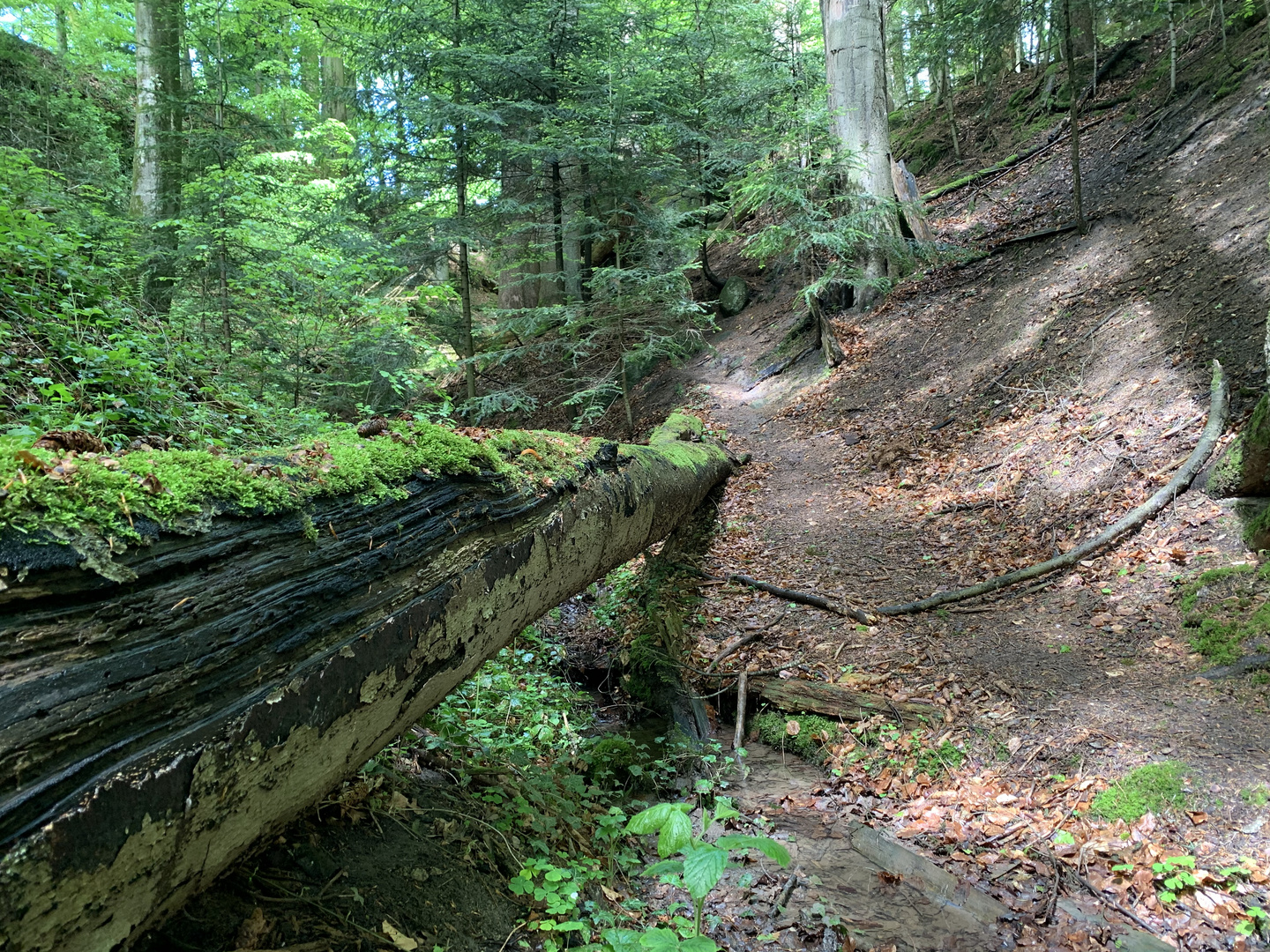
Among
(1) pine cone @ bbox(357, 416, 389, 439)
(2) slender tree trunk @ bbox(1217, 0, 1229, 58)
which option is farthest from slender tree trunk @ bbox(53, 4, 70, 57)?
(2) slender tree trunk @ bbox(1217, 0, 1229, 58)

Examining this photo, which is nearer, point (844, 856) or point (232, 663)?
point (232, 663)

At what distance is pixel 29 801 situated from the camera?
1.24 metres

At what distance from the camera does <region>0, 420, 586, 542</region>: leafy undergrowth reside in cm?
142

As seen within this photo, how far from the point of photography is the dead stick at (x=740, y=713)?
4.51 metres

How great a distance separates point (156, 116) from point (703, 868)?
1158cm

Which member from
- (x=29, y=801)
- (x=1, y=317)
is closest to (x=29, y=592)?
(x=29, y=801)

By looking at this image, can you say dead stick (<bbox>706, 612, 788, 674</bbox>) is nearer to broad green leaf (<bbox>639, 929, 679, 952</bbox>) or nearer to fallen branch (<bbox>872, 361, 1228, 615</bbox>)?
fallen branch (<bbox>872, 361, 1228, 615</bbox>)

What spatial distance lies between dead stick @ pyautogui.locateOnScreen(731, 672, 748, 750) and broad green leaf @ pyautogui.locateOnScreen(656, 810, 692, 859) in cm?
231

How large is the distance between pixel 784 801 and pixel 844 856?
58 cm

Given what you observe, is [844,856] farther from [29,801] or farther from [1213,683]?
[29,801]

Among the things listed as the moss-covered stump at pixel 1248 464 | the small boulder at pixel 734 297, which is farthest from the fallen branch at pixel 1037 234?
the moss-covered stump at pixel 1248 464

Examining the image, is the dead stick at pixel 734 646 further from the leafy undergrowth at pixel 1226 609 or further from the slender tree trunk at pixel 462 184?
the slender tree trunk at pixel 462 184

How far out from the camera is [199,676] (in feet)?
5.25

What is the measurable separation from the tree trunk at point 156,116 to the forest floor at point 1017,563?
8.93 meters
